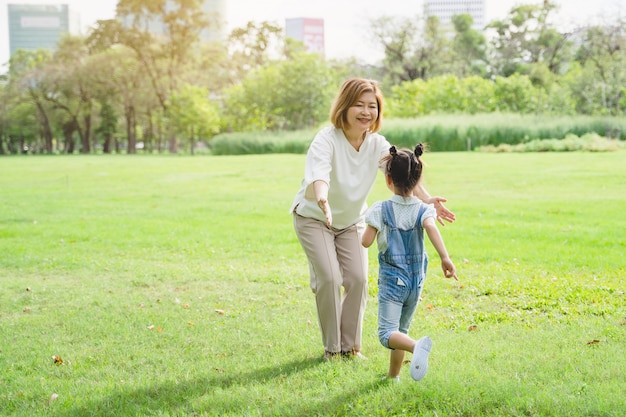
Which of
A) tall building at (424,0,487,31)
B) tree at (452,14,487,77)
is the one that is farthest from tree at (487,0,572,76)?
tall building at (424,0,487,31)

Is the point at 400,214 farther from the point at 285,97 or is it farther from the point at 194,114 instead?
the point at 194,114

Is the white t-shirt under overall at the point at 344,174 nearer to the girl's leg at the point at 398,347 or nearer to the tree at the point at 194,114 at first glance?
the girl's leg at the point at 398,347

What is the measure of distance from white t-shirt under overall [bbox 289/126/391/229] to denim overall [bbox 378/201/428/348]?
0.66 m

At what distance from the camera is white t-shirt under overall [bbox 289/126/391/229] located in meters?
4.82

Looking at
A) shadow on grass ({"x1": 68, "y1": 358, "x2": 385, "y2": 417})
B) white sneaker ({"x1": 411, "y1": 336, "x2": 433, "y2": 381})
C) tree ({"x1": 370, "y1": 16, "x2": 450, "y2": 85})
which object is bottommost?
shadow on grass ({"x1": 68, "y1": 358, "x2": 385, "y2": 417})

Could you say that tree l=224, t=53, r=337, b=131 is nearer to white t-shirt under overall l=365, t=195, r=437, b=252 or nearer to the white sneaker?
white t-shirt under overall l=365, t=195, r=437, b=252

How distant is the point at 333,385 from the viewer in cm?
445

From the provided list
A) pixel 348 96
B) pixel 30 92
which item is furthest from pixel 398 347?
pixel 30 92

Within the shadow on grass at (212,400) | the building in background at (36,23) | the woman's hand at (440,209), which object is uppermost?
the building in background at (36,23)

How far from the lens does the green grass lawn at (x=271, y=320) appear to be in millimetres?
4258

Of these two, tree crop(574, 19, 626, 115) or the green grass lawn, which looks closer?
the green grass lawn

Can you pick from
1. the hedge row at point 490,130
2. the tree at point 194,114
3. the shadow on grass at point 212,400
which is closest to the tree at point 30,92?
the tree at point 194,114

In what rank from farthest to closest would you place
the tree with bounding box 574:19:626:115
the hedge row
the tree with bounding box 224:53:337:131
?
1. the tree with bounding box 224:53:337:131
2. the tree with bounding box 574:19:626:115
3. the hedge row

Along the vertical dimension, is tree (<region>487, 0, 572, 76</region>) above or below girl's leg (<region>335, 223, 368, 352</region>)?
above
